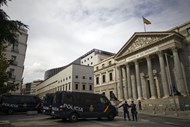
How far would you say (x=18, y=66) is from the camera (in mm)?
29797

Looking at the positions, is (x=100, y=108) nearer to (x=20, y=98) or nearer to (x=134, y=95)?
(x=20, y=98)

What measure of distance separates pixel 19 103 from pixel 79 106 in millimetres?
12332

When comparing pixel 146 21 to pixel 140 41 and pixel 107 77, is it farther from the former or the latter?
pixel 107 77

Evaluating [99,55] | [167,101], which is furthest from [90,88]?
[167,101]

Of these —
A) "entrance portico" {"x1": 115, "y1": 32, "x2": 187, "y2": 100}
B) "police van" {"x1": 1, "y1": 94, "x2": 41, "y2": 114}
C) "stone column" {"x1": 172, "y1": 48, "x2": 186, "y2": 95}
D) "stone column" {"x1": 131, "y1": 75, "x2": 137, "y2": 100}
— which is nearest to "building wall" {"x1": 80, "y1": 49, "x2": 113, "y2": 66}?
"entrance portico" {"x1": 115, "y1": 32, "x2": 187, "y2": 100}

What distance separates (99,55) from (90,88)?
17.1 meters

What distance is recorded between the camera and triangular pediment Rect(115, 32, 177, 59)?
27947 millimetres

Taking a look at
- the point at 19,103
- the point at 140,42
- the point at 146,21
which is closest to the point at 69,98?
the point at 19,103

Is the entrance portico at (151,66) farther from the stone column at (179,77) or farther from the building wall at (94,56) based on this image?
the building wall at (94,56)

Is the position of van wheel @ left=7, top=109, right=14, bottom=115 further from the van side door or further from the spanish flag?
the spanish flag

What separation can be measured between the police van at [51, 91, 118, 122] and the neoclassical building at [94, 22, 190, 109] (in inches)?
505

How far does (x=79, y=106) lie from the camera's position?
13.1 meters

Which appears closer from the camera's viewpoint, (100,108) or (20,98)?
(100,108)

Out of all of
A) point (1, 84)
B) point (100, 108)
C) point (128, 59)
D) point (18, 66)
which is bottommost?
point (100, 108)
